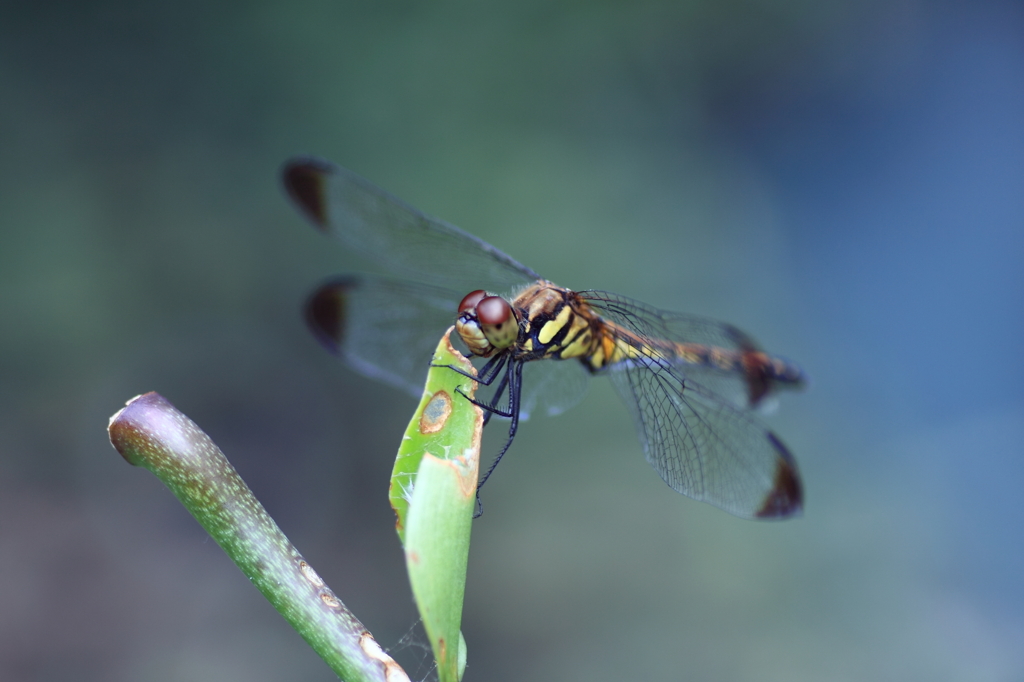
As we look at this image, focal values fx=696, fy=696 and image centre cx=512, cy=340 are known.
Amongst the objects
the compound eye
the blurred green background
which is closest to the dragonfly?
the compound eye

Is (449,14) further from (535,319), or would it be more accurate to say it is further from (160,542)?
(160,542)

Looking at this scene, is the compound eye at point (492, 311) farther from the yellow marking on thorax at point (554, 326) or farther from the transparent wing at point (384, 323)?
the transparent wing at point (384, 323)

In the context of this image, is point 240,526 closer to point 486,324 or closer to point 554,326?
point 486,324

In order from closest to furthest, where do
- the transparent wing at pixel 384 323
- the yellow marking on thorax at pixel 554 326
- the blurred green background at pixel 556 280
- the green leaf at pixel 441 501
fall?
1. the green leaf at pixel 441 501
2. the yellow marking on thorax at pixel 554 326
3. the transparent wing at pixel 384 323
4. the blurred green background at pixel 556 280

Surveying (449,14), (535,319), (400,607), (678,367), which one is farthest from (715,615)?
(449,14)

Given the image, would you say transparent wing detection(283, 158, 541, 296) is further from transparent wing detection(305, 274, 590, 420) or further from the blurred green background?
the blurred green background

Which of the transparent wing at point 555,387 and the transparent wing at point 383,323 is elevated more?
the transparent wing at point 555,387

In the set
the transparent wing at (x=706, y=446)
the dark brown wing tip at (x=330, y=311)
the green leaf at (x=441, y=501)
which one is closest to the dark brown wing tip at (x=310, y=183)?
the dark brown wing tip at (x=330, y=311)
